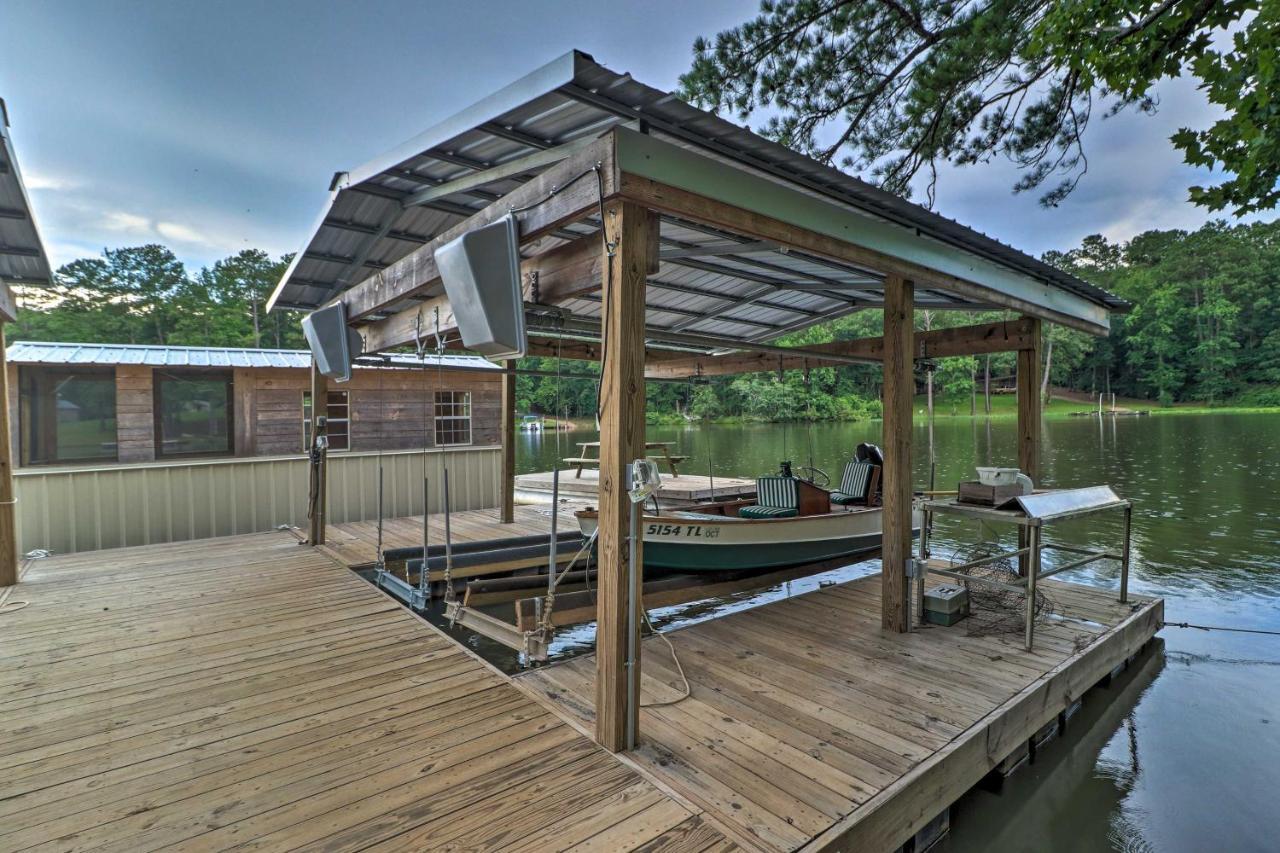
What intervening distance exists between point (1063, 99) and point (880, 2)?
7.37 feet

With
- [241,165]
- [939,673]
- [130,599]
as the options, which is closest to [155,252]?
[241,165]

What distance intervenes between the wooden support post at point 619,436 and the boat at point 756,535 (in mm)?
1980

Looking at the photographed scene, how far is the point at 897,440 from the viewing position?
12.8ft

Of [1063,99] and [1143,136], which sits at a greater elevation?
[1143,136]

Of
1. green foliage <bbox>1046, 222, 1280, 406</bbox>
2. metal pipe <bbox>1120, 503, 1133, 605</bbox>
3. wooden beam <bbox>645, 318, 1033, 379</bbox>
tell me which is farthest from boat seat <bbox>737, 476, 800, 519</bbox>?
green foliage <bbox>1046, 222, 1280, 406</bbox>

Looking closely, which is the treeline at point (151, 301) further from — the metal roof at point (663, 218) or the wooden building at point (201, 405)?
the metal roof at point (663, 218)

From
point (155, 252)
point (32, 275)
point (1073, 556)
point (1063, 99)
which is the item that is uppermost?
point (155, 252)

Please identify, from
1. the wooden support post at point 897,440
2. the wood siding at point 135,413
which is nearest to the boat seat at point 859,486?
the wooden support post at point 897,440

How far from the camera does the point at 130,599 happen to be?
14.6 ft

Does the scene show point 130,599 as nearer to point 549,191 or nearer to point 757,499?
point 549,191

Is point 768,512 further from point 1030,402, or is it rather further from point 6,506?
point 6,506

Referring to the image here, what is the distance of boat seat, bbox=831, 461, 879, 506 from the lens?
6.58m

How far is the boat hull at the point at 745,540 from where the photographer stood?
4.80 meters

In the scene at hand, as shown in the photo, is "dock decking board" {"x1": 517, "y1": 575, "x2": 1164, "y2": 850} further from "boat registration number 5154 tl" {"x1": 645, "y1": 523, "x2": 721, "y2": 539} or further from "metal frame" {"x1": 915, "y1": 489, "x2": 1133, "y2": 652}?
"boat registration number 5154 tl" {"x1": 645, "y1": 523, "x2": 721, "y2": 539}
